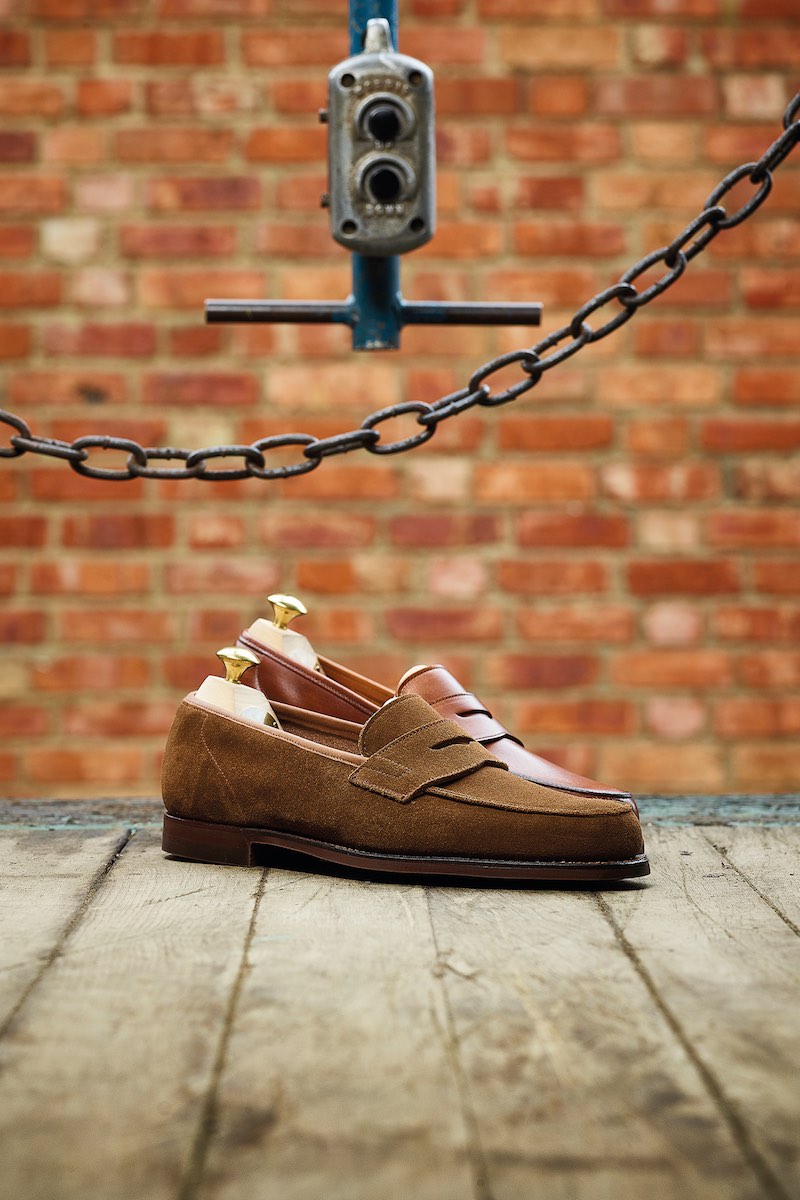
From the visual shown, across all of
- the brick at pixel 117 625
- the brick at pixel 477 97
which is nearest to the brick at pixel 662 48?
the brick at pixel 477 97

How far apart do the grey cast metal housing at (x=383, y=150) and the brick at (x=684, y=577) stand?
40.7 inches

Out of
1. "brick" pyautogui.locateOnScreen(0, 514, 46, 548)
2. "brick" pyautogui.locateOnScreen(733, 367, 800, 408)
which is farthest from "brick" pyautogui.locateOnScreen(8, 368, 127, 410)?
"brick" pyautogui.locateOnScreen(733, 367, 800, 408)

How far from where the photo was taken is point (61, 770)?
2080 millimetres

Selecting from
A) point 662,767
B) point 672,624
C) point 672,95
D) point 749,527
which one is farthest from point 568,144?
point 662,767

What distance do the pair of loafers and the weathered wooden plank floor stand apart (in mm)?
32

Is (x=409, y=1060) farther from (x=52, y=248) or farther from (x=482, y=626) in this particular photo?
(x=52, y=248)

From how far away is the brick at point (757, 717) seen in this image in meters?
2.08

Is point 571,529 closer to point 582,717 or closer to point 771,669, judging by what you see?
point 582,717

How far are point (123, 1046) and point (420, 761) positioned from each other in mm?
442

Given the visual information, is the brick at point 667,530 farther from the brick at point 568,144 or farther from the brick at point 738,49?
the brick at point 738,49

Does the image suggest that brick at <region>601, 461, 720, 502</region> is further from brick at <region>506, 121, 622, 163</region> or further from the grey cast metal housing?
the grey cast metal housing

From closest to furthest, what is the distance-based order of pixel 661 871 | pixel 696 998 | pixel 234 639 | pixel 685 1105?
pixel 685 1105
pixel 696 998
pixel 661 871
pixel 234 639

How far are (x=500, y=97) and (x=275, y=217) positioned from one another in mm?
434

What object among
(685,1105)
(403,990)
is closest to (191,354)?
(403,990)
